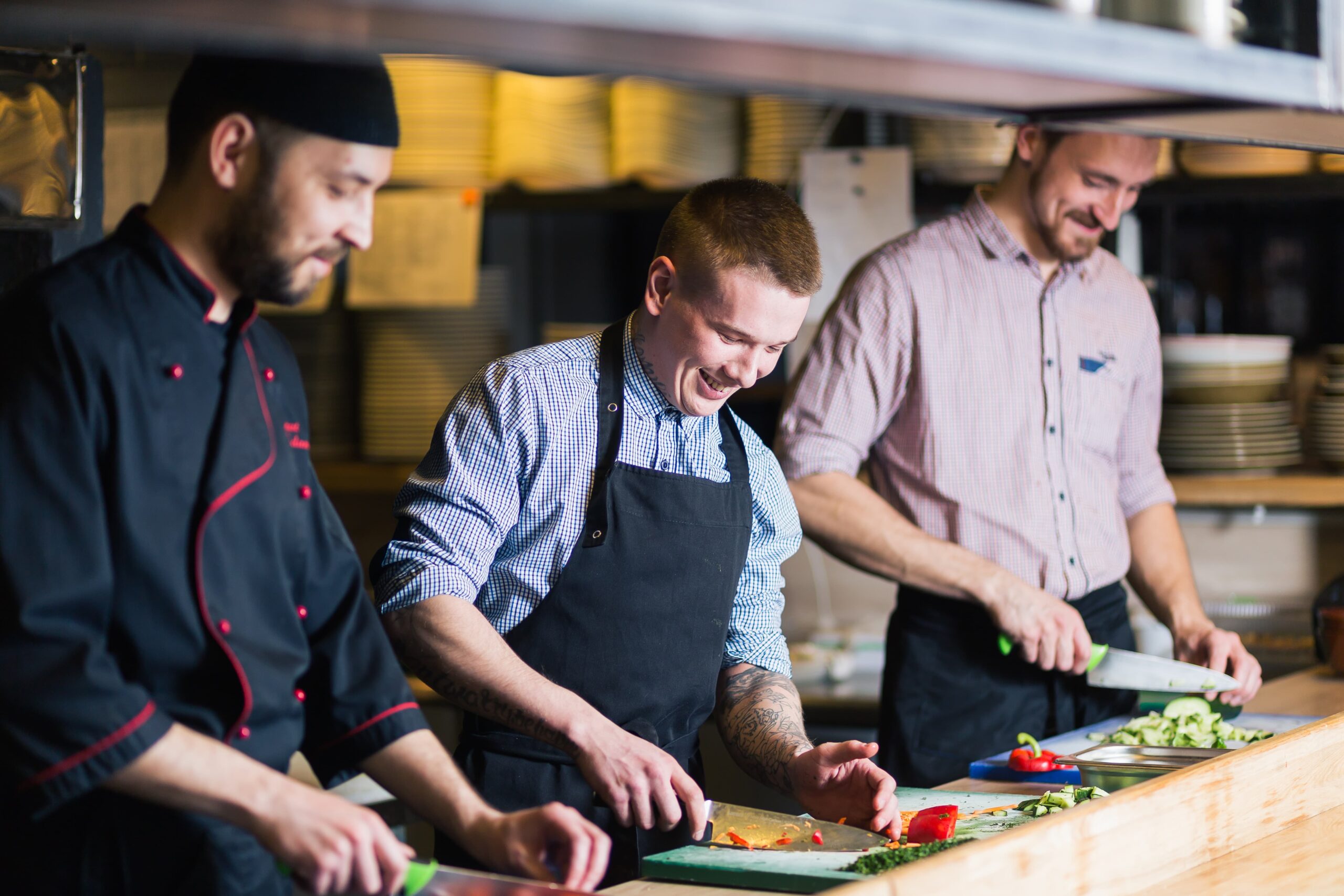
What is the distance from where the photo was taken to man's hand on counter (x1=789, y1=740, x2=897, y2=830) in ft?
5.68

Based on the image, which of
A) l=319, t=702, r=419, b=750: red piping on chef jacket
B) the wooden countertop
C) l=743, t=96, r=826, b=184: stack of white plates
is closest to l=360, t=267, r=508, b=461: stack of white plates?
l=743, t=96, r=826, b=184: stack of white plates

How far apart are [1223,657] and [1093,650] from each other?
277 millimetres

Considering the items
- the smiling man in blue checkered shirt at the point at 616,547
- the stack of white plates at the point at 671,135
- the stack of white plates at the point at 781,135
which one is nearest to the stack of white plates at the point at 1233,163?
the stack of white plates at the point at 781,135

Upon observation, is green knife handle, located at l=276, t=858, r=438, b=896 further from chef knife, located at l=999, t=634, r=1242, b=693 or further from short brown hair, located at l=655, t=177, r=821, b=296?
chef knife, located at l=999, t=634, r=1242, b=693

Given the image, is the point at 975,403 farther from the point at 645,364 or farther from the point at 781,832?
the point at 781,832

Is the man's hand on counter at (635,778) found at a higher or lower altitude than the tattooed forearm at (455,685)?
lower

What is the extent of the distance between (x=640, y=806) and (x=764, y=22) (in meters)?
0.97

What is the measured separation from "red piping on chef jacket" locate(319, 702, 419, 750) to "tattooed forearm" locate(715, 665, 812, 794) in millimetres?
660

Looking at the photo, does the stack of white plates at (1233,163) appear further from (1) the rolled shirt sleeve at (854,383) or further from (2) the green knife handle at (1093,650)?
(2) the green knife handle at (1093,650)

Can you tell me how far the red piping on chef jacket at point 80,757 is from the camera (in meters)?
1.13

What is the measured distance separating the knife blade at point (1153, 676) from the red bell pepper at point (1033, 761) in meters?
0.34

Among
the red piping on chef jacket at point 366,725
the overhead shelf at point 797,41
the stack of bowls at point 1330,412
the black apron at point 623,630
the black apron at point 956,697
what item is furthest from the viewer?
the stack of bowls at point 1330,412

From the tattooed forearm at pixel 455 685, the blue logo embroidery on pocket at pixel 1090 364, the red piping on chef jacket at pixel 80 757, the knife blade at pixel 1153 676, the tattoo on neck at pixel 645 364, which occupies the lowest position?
the knife blade at pixel 1153 676

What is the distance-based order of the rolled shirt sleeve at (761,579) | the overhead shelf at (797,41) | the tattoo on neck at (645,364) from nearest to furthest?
the overhead shelf at (797,41)
the tattoo on neck at (645,364)
the rolled shirt sleeve at (761,579)
